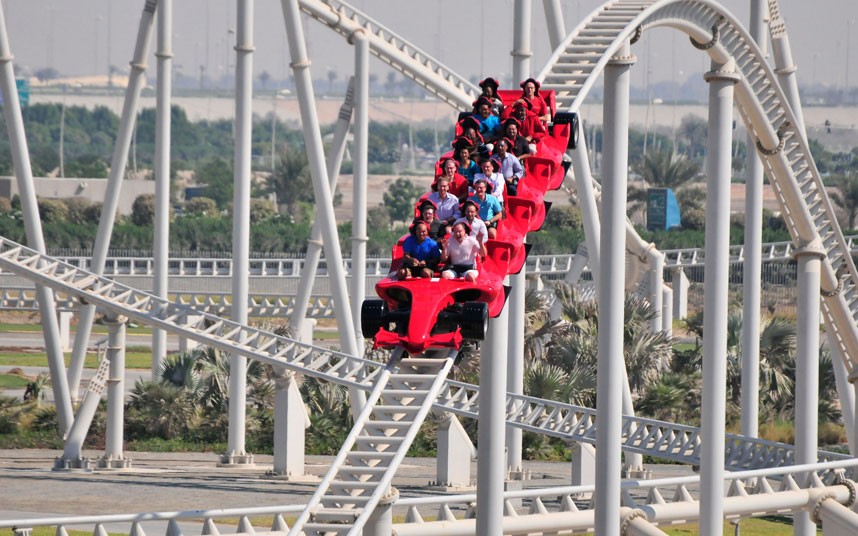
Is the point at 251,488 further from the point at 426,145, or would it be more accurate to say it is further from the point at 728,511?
the point at 426,145

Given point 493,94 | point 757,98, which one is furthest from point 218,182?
point 493,94

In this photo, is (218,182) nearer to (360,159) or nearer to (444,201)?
(360,159)

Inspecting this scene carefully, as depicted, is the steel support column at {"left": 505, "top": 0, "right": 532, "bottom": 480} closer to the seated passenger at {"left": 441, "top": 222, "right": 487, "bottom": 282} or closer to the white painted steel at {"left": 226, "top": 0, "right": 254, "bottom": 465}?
the white painted steel at {"left": 226, "top": 0, "right": 254, "bottom": 465}

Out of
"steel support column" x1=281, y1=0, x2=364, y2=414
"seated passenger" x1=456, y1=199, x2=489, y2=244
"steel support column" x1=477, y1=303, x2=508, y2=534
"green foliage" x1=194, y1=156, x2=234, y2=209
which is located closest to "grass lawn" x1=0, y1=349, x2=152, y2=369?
"steel support column" x1=281, y1=0, x2=364, y2=414

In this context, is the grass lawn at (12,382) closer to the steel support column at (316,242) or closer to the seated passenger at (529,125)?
the steel support column at (316,242)

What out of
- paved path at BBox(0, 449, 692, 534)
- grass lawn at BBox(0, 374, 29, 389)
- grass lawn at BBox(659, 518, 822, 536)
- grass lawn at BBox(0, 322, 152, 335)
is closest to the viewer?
paved path at BBox(0, 449, 692, 534)
